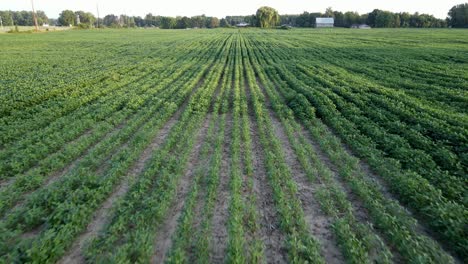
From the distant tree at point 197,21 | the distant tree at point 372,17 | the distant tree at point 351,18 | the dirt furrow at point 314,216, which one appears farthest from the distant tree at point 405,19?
the dirt furrow at point 314,216

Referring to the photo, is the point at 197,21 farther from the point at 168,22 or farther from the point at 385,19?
the point at 385,19

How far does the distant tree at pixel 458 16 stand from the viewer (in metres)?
95.8

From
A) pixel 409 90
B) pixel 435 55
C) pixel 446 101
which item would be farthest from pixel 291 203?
pixel 435 55

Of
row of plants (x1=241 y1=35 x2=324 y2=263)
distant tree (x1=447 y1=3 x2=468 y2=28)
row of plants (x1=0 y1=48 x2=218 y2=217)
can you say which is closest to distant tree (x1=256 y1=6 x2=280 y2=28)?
distant tree (x1=447 y1=3 x2=468 y2=28)

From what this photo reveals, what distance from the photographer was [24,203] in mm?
6477

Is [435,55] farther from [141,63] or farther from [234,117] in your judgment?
[141,63]

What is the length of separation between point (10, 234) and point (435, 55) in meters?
35.7

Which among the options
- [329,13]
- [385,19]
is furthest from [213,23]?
[385,19]

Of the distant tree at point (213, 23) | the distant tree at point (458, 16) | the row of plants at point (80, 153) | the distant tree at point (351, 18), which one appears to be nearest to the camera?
the row of plants at point (80, 153)

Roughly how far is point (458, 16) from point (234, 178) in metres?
126

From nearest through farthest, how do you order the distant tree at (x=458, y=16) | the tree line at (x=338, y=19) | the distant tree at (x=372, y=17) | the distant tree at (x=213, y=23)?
the distant tree at (x=458, y=16) → the tree line at (x=338, y=19) → the distant tree at (x=372, y=17) → the distant tree at (x=213, y=23)

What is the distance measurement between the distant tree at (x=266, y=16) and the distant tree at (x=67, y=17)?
92781 mm

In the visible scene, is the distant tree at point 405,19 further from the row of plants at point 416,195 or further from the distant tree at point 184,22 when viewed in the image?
the row of plants at point 416,195

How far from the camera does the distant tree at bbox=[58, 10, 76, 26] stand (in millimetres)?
138750
